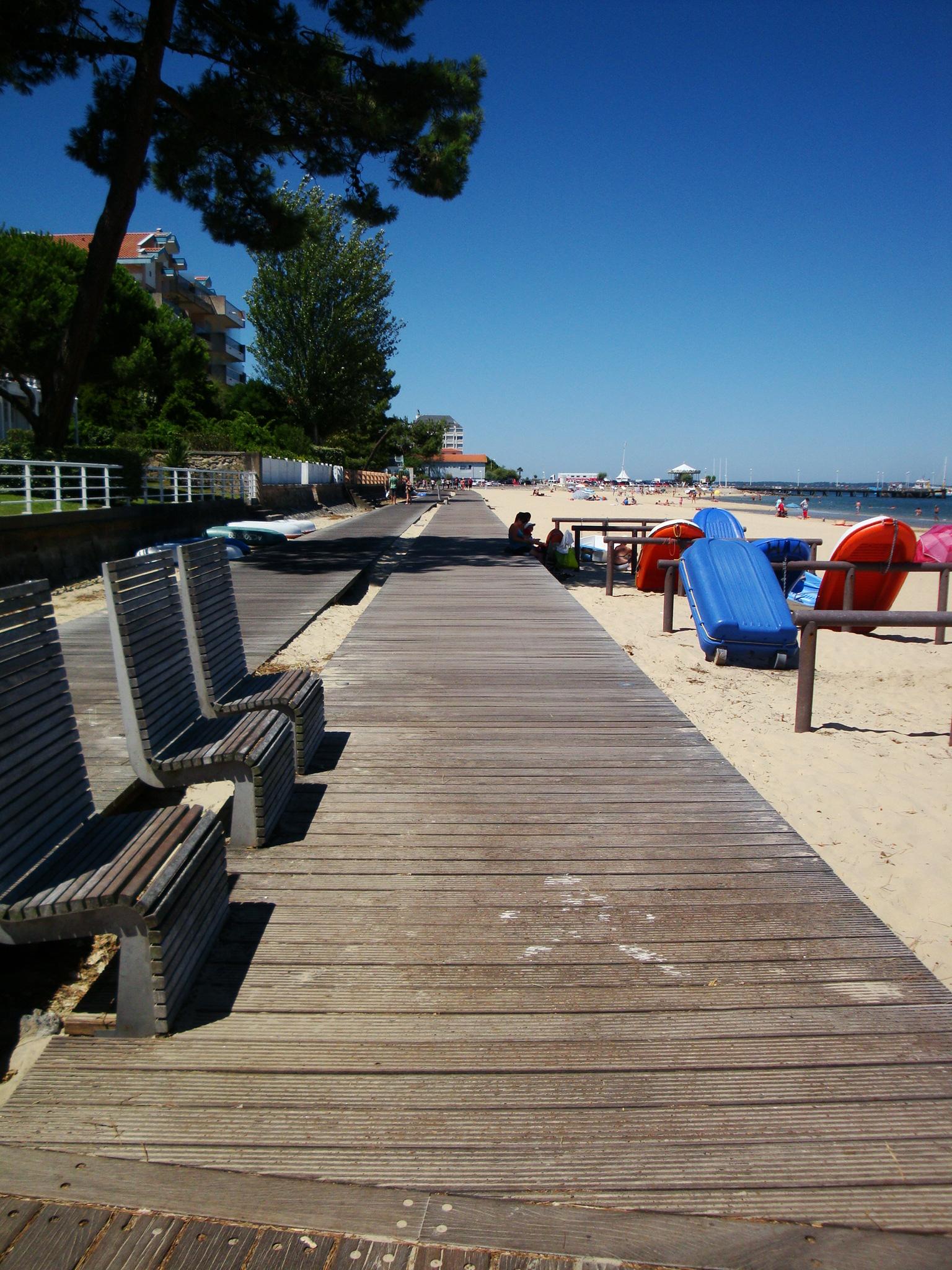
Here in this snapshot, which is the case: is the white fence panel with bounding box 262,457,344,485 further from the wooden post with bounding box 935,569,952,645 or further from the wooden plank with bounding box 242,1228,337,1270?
the wooden plank with bounding box 242,1228,337,1270

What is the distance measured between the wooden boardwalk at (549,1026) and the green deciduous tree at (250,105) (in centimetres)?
1501

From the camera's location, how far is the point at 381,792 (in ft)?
13.8

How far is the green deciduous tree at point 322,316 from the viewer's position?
4034 centimetres

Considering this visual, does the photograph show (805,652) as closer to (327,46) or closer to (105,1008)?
(105,1008)

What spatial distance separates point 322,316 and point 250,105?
25227 millimetres

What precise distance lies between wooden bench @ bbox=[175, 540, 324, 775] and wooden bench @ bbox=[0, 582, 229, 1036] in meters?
1.24

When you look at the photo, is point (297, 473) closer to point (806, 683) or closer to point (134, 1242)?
point (806, 683)

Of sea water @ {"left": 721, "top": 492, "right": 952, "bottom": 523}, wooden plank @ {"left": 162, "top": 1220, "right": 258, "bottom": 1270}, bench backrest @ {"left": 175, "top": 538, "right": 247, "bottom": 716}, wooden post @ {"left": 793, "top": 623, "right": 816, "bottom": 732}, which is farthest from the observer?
sea water @ {"left": 721, "top": 492, "right": 952, "bottom": 523}

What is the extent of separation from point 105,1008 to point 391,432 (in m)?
74.6

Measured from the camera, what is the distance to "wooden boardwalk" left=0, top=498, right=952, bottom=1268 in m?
2.02

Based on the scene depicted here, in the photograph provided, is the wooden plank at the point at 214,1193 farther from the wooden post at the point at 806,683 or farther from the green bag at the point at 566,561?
the green bag at the point at 566,561

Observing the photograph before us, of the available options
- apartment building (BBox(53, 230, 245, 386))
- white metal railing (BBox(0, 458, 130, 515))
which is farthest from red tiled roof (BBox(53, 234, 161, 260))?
white metal railing (BBox(0, 458, 130, 515))

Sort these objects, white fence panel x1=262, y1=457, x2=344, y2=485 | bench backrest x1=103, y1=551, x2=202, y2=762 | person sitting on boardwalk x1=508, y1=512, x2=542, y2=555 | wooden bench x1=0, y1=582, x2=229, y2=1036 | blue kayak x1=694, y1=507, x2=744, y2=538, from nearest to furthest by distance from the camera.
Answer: wooden bench x1=0, y1=582, x2=229, y2=1036
bench backrest x1=103, y1=551, x2=202, y2=762
blue kayak x1=694, y1=507, x2=744, y2=538
person sitting on boardwalk x1=508, y1=512, x2=542, y2=555
white fence panel x1=262, y1=457, x2=344, y2=485

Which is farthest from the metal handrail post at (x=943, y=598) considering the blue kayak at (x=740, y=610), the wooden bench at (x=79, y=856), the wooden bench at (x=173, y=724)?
the wooden bench at (x=79, y=856)
